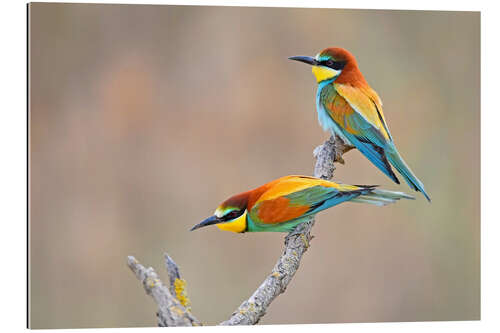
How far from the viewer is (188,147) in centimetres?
308

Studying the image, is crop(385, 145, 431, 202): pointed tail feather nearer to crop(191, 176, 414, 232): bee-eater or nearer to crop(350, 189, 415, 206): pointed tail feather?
crop(350, 189, 415, 206): pointed tail feather

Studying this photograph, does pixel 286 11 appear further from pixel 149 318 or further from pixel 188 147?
pixel 149 318

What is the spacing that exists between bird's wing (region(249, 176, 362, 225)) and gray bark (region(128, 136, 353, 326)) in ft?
0.28

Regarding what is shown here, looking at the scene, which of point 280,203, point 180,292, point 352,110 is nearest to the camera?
point 180,292

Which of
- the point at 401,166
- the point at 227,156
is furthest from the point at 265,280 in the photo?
the point at 401,166

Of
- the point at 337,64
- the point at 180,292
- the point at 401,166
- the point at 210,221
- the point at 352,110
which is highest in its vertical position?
the point at 337,64

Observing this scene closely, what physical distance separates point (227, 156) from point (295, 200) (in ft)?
1.32

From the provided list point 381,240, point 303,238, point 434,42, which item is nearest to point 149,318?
point 303,238

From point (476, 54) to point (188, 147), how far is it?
1.42 m

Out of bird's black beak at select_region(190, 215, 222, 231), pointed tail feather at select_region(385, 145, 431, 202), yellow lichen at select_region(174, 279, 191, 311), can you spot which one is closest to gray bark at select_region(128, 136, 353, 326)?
yellow lichen at select_region(174, 279, 191, 311)

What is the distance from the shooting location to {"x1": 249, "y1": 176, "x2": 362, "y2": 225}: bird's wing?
9.47 feet

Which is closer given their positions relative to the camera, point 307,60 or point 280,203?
point 280,203

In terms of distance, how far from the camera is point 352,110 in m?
3.05

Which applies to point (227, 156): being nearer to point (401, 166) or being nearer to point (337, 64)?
point (337, 64)
